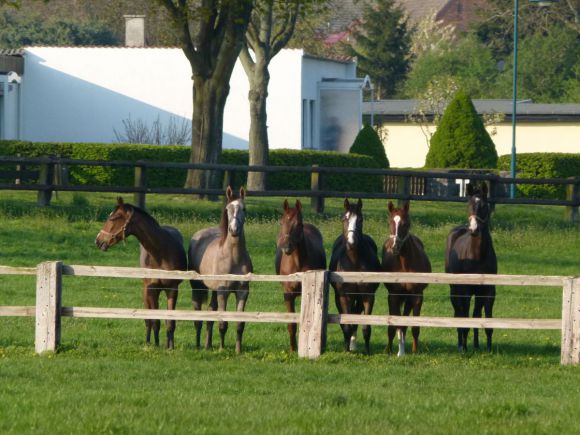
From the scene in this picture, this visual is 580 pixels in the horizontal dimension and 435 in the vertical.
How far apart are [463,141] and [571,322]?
34968 mm

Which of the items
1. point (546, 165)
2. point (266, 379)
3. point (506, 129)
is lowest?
point (266, 379)

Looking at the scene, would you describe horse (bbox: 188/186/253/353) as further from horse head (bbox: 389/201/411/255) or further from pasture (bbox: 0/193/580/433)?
horse head (bbox: 389/201/411/255)

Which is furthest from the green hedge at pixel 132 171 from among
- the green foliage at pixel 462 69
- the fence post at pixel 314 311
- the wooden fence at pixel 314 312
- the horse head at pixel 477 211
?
the green foliage at pixel 462 69

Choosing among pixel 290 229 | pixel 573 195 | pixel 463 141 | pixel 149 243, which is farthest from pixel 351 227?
pixel 463 141

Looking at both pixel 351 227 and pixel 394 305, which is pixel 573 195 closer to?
pixel 394 305

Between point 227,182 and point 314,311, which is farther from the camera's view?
point 227,182

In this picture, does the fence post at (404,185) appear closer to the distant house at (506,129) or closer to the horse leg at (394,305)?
the horse leg at (394,305)

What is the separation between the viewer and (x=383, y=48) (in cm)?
8675

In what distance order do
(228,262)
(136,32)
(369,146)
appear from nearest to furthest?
(228,262) → (369,146) → (136,32)

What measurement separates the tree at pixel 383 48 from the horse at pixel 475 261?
68.2 metres

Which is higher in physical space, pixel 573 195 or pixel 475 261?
pixel 573 195

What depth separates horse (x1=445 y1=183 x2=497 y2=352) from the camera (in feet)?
53.6

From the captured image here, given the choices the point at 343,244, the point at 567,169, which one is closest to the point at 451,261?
the point at 343,244

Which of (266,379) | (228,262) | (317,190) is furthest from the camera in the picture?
(317,190)
